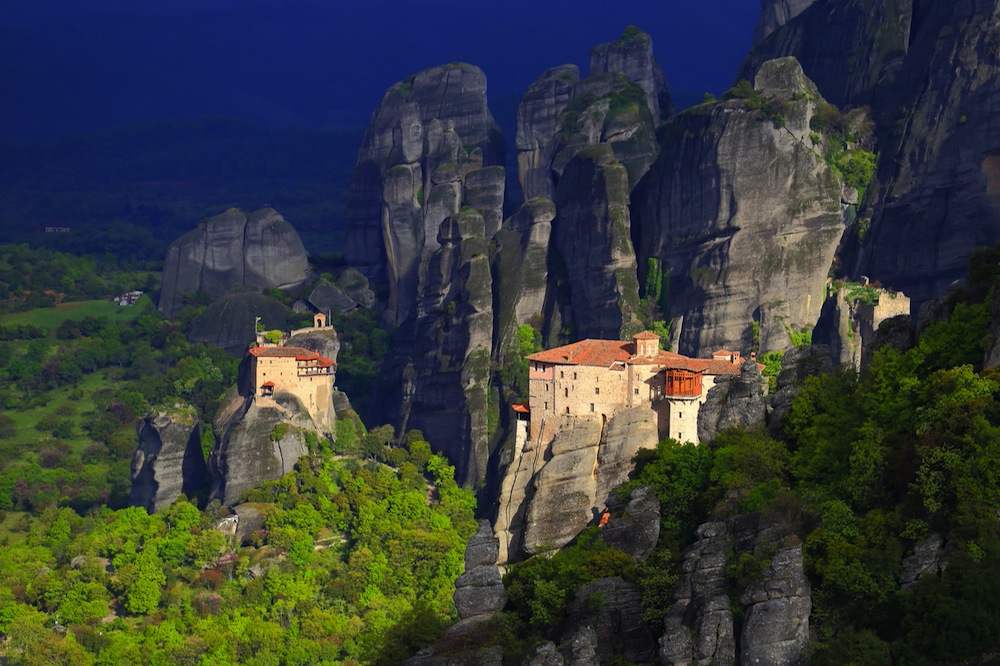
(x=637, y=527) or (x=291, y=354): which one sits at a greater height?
(x=291, y=354)

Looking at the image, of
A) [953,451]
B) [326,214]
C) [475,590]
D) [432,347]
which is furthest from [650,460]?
[326,214]

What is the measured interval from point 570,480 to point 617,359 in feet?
16.8

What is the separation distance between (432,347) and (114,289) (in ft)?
158

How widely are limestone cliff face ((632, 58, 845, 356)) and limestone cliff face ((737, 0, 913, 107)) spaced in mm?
6021

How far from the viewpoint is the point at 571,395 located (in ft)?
234

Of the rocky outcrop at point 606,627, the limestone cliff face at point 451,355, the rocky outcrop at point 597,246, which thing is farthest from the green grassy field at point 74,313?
the rocky outcrop at point 606,627

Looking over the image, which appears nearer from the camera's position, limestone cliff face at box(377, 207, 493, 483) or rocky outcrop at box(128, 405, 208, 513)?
rocky outcrop at box(128, 405, 208, 513)

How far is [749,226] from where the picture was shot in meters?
95.8

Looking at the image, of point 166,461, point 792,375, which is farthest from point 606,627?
point 166,461

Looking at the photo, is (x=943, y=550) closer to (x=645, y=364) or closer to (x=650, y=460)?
(x=650, y=460)

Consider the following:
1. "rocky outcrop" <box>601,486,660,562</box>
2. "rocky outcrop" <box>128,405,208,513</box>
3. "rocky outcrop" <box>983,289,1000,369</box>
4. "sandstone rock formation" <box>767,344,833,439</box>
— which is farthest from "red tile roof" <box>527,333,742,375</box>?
"rocky outcrop" <box>128,405,208,513</box>

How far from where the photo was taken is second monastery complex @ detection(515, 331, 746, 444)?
66.9m

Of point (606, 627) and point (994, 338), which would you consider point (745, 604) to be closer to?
point (606, 627)

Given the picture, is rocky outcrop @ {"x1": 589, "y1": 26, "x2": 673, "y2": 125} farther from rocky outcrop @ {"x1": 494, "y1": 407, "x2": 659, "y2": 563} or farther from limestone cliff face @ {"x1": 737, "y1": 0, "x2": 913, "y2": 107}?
rocky outcrop @ {"x1": 494, "y1": 407, "x2": 659, "y2": 563}
